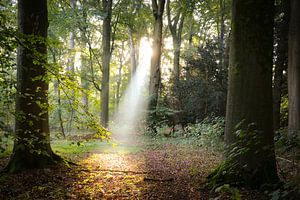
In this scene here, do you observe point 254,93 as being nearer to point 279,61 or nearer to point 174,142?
point 279,61

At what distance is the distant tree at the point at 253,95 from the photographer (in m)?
4.27

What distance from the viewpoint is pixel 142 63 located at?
34.4 metres

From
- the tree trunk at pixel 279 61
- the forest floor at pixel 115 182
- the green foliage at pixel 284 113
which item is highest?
the tree trunk at pixel 279 61

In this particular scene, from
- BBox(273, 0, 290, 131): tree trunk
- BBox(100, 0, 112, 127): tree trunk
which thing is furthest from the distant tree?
BBox(100, 0, 112, 127): tree trunk

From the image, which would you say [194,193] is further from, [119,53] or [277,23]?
[119,53]

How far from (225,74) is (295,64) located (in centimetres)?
581

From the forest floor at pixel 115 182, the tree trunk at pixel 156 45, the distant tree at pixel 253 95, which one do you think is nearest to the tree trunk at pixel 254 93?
the distant tree at pixel 253 95

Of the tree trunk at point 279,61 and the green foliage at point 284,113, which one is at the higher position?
the tree trunk at point 279,61

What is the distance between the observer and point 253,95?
14.2 feet

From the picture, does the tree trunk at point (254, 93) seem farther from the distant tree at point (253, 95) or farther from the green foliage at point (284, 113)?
the green foliage at point (284, 113)

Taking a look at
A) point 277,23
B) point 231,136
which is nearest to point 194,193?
point 231,136

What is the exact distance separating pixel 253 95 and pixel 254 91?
7cm

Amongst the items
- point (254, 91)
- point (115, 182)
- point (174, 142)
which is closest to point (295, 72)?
point (254, 91)

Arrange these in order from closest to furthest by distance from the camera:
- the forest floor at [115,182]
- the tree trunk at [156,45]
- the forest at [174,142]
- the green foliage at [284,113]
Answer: the forest at [174,142]
the forest floor at [115,182]
the green foliage at [284,113]
the tree trunk at [156,45]
